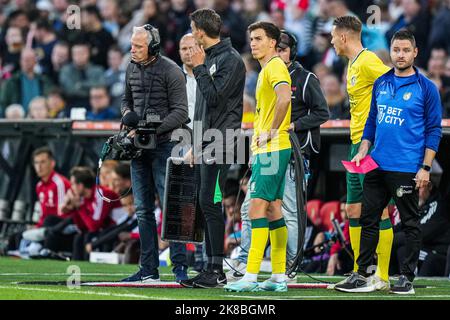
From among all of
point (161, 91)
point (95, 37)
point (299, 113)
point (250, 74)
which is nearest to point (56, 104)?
point (250, 74)

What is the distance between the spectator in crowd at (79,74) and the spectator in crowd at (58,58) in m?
0.20

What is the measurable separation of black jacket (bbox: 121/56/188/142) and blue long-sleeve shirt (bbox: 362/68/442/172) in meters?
1.81

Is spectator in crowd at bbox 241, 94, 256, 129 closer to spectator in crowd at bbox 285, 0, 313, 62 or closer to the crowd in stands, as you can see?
the crowd in stands

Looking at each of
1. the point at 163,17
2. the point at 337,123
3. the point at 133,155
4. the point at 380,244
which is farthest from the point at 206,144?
the point at 163,17

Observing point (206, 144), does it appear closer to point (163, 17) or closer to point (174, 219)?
point (174, 219)

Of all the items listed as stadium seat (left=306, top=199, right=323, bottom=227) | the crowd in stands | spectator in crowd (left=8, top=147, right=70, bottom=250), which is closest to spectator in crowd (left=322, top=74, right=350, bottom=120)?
the crowd in stands

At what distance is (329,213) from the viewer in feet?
45.9

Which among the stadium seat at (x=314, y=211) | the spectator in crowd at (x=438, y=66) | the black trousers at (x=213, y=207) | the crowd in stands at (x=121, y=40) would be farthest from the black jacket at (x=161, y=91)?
the spectator in crowd at (x=438, y=66)

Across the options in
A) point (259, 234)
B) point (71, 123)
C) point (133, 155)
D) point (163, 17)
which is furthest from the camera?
point (163, 17)

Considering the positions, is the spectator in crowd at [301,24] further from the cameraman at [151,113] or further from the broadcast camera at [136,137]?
the broadcast camera at [136,137]

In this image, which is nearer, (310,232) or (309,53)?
(310,232)

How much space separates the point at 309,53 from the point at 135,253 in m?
5.05

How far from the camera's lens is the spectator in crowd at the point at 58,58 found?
20859 millimetres
